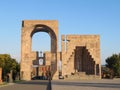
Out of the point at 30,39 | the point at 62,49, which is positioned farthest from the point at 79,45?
the point at 30,39

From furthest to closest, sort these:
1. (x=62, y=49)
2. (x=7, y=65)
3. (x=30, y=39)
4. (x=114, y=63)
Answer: (x=114, y=63)
(x=30, y=39)
(x=7, y=65)
(x=62, y=49)

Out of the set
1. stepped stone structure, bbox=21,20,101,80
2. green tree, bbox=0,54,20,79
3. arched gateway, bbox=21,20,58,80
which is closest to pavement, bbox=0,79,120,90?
stepped stone structure, bbox=21,20,101,80

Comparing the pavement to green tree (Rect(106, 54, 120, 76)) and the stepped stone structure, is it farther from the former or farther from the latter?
green tree (Rect(106, 54, 120, 76))

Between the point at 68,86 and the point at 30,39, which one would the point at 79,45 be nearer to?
the point at 30,39

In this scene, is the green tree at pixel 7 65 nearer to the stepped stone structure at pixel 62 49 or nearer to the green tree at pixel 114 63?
the stepped stone structure at pixel 62 49

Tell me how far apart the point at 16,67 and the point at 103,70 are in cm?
1862

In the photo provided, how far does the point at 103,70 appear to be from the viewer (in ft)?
229

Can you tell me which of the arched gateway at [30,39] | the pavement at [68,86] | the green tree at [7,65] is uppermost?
the arched gateway at [30,39]

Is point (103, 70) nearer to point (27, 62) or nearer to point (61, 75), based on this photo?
point (61, 75)

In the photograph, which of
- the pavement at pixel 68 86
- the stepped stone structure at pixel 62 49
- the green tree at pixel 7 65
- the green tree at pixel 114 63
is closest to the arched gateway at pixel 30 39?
the stepped stone structure at pixel 62 49

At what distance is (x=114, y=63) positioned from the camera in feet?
233

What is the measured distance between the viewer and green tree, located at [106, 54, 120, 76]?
67812mm

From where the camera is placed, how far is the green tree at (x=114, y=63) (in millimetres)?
67812

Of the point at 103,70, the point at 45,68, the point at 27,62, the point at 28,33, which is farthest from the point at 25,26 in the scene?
the point at 45,68
